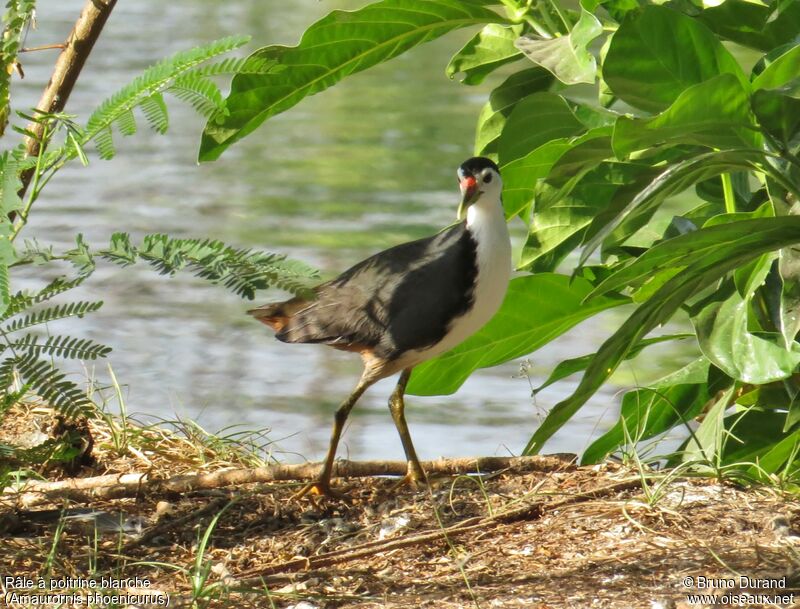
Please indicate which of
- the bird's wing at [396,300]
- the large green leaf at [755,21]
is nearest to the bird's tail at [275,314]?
the bird's wing at [396,300]

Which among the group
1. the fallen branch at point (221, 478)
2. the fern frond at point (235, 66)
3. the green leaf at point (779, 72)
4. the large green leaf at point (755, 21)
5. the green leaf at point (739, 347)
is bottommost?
the fallen branch at point (221, 478)

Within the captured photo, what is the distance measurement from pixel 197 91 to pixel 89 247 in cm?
39

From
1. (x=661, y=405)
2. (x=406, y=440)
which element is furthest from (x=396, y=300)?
(x=661, y=405)

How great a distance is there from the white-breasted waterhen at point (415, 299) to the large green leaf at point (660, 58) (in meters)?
0.52

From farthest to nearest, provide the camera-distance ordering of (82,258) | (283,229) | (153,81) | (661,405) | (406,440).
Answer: (283,229) → (661,405) → (406,440) → (153,81) → (82,258)

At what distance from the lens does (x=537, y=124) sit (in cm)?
312

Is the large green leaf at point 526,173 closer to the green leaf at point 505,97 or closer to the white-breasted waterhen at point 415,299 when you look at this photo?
the white-breasted waterhen at point 415,299

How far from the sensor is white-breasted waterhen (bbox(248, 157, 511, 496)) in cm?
293

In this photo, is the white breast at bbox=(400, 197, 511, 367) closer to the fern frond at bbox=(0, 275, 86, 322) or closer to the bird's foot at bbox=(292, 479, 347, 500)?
the bird's foot at bbox=(292, 479, 347, 500)

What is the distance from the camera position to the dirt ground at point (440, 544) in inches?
89.2

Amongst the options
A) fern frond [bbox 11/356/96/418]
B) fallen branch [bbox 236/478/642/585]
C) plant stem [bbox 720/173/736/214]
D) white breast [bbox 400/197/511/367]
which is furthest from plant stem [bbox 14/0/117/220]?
plant stem [bbox 720/173/736/214]

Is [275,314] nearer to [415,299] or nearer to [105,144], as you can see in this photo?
[415,299]

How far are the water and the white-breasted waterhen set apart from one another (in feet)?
1.77

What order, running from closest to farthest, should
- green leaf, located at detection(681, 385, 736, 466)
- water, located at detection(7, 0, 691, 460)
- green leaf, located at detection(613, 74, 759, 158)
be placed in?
green leaf, located at detection(613, 74, 759, 158) < green leaf, located at detection(681, 385, 736, 466) < water, located at detection(7, 0, 691, 460)
